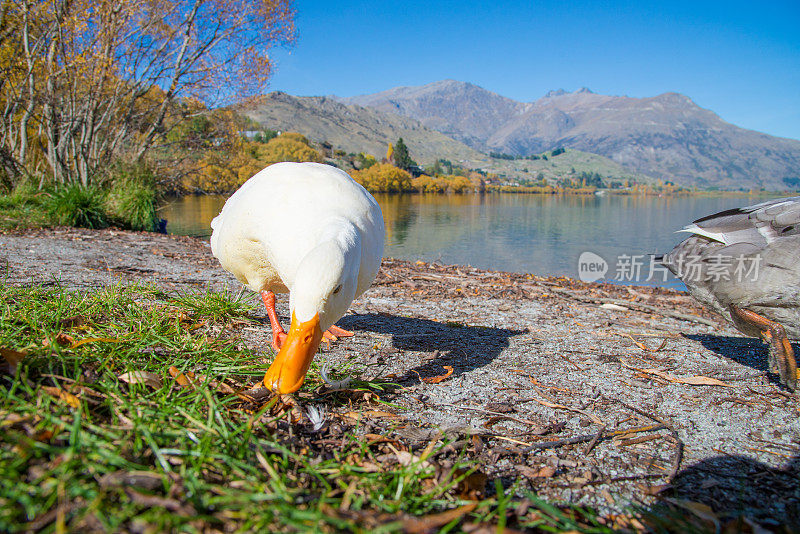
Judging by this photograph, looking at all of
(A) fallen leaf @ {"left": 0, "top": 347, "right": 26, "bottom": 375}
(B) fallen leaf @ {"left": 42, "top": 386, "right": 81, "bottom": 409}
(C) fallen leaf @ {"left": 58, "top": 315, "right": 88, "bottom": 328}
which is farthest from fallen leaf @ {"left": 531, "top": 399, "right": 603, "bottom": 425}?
(C) fallen leaf @ {"left": 58, "top": 315, "right": 88, "bottom": 328}

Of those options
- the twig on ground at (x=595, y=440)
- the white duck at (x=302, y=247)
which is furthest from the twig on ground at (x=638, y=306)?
the white duck at (x=302, y=247)

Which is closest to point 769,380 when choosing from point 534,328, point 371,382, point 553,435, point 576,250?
point 534,328

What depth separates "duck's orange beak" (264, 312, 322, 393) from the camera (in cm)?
227

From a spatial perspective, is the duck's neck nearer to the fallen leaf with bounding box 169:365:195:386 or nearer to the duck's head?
the duck's head

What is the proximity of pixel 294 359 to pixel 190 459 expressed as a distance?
813 mm

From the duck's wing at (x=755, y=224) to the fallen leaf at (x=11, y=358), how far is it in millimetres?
5510

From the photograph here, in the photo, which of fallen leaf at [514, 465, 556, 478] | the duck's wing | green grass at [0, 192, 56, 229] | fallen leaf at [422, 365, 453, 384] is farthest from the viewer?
green grass at [0, 192, 56, 229]

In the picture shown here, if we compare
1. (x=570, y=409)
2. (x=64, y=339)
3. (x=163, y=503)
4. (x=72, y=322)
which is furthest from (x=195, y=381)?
(x=570, y=409)

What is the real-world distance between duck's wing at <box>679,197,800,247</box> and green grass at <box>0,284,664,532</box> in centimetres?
379

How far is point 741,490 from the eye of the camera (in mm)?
2039

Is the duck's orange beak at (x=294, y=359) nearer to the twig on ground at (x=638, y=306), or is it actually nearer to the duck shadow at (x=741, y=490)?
the duck shadow at (x=741, y=490)

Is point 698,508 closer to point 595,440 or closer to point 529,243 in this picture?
point 595,440

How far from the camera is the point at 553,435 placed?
2.46 meters

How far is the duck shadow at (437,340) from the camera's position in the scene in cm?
345
